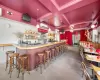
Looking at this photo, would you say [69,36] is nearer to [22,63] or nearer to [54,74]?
[54,74]

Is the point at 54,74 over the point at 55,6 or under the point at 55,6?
under

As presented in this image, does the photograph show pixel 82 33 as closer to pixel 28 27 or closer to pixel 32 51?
pixel 28 27

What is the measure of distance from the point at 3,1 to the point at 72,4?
10.5ft

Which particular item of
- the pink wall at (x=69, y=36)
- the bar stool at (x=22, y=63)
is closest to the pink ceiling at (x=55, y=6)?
the bar stool at (x=22, y=63)

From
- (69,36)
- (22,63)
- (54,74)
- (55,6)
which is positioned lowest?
(54,74)

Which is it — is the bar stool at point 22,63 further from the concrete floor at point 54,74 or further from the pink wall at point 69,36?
the pink wall at point 69,36

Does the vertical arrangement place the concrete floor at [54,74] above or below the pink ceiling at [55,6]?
below

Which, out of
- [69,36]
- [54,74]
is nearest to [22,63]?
[54,74]

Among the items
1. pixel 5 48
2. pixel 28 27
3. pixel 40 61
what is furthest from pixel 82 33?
pixel 5 48

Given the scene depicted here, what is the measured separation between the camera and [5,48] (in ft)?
13.6

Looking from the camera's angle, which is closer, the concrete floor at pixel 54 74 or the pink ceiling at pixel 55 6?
the concrete floor at pixel 54 74

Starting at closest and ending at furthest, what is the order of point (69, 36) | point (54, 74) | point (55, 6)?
point (54, 74) < point (55, 6) < point (69, 36)

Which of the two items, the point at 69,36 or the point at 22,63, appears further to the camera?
the point at 69,36

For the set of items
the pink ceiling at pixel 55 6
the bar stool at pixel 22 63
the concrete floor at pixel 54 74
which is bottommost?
the concrete floor at pixel 54 74
